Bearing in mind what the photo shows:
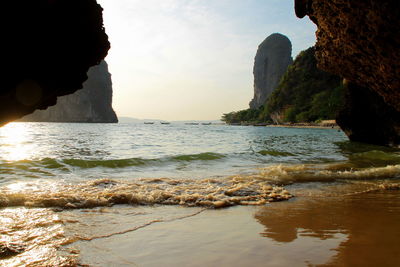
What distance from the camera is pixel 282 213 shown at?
17.0 ft

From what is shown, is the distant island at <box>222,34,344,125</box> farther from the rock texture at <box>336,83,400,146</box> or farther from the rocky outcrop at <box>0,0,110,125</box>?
the rocky outcrop at <box>0,0,110,125</box>

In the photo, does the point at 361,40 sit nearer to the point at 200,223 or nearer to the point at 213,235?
the point at 200,223

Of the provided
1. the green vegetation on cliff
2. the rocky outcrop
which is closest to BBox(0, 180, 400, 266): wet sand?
the rocky outcrop

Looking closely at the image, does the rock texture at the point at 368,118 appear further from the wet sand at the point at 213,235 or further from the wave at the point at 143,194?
the wet sand at the point at 213,235

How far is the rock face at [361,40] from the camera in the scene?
660cm

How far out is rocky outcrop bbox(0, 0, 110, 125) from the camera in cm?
344

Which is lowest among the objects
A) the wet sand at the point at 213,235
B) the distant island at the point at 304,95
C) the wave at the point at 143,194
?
the wave at the point at 143,194

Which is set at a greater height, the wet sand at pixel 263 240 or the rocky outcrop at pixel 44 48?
the rocky outcrop at pixel 44 48

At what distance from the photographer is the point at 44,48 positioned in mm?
3939

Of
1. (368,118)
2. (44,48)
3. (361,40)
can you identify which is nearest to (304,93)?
(368,118)

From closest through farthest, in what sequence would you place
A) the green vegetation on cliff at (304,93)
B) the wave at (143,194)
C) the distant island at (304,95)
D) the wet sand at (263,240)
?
the wet sand at (263,240), the wave at (143,194), the distant island at (304,95), the green vegetation on cliff at (304,93)

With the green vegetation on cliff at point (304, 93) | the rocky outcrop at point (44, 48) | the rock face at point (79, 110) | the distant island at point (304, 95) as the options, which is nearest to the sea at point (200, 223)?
the rocky outcrop at point (44, 48)

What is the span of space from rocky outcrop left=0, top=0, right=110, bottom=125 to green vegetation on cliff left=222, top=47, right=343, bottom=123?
3561 inches

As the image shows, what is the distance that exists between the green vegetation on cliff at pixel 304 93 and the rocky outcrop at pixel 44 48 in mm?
90441
